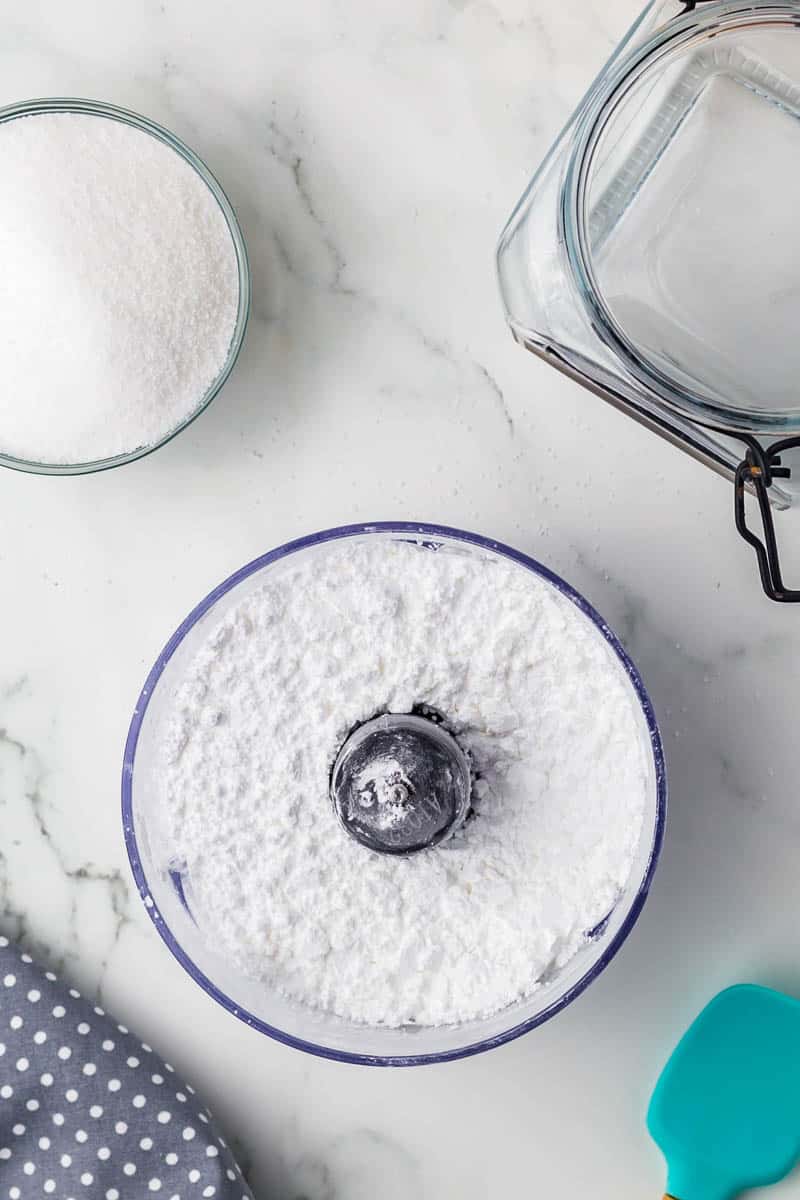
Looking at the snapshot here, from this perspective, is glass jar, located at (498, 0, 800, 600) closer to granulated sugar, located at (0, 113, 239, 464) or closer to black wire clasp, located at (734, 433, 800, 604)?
black wire clasp, located at (734, 433, 800, 604)

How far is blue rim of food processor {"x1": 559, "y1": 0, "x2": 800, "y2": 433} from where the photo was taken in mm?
542

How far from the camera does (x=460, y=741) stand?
2.12 feet

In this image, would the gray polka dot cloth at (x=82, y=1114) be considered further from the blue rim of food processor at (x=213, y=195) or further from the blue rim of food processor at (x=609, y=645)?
the blue rim of food processor at (x=213, y=195)

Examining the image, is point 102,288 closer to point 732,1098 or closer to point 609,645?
point 609,645

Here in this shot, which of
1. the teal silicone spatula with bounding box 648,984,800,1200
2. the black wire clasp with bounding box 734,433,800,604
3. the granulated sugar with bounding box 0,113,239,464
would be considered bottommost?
the teal silicone spatula with bounding box 648,984,800,1200

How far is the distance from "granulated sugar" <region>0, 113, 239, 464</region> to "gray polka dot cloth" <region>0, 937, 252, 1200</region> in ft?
1.10

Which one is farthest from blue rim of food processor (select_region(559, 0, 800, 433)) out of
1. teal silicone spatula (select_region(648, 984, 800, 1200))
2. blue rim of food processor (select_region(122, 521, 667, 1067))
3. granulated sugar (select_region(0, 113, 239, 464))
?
teal silicone spatula (select_region(648, 984, 800, 1200))

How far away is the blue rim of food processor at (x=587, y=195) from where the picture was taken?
21.3 inches

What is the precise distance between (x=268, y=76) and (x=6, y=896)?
0.53 meters

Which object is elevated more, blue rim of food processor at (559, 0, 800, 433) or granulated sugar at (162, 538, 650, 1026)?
blue rim of food processor at (559, 0, 800, 433)

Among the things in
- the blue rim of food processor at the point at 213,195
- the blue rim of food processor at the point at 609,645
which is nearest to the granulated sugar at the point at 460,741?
the blue rim of food processor at the point at 609,645

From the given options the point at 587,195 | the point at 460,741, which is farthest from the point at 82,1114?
the point at 587,195

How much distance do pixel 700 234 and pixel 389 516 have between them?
0.25 metres

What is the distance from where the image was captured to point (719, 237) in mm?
568
